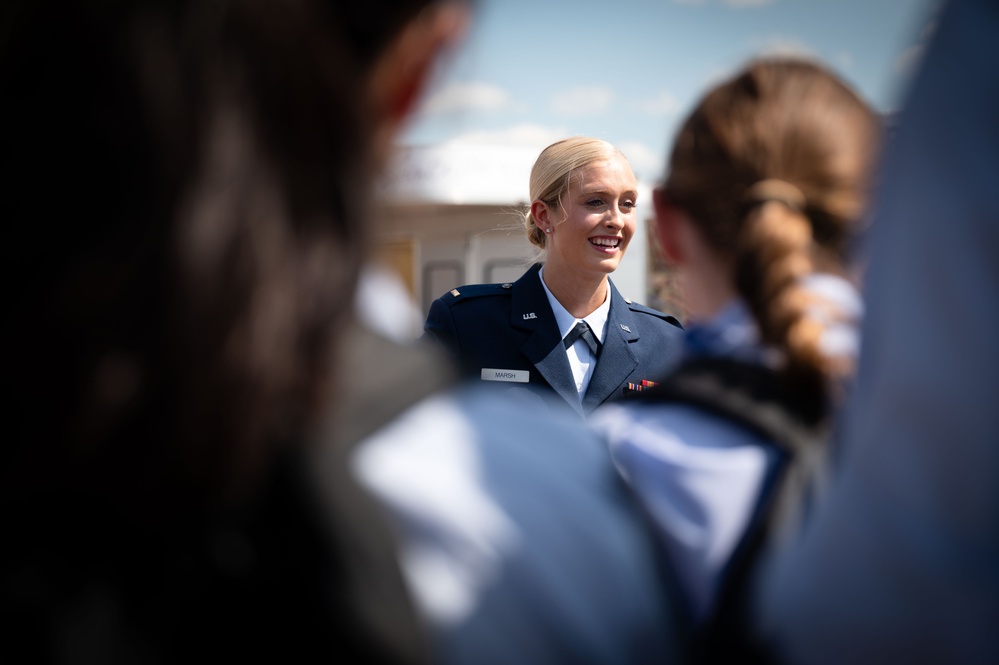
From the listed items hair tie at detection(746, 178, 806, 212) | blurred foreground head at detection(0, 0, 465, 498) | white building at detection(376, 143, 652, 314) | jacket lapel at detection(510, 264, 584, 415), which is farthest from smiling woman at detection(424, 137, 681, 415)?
white building at detection(376, 143, 652, 314)

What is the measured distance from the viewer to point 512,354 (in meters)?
3.18

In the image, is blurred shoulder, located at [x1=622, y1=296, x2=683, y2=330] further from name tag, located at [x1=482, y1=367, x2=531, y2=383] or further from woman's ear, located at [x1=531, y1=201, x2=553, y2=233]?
name tag, located at [x1=482, y1=367, x2=531, y2=383]

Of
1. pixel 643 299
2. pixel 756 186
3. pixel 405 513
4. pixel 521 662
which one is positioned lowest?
pixel 643 299

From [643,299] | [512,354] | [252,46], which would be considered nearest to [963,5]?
[252,46]

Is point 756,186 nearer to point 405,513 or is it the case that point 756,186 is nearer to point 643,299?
point 405,513

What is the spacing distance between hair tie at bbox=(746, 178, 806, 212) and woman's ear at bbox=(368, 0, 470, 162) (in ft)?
1.76

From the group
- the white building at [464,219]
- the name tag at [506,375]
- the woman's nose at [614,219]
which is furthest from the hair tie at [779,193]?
the white building at [464,219]

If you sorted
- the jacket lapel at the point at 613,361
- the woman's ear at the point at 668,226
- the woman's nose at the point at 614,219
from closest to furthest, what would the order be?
the woman's ear at the point at 668,226, the jacket lapel at the point at 613,361, the woman's nose at the point at 614,219

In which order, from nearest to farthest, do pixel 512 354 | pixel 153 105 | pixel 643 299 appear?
pixel 153 105, pixel 512 354, pixel 643 299

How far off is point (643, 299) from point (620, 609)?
7.60m

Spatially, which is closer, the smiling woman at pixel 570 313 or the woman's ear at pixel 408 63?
the woman's ear at pixel 408 63

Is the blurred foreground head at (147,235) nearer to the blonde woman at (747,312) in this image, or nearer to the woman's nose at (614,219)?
the blonde woman at (747,312)

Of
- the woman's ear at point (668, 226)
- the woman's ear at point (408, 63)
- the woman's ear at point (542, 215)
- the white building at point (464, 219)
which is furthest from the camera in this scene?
the white building at point (464, 219)

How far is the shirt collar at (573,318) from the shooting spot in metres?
3.20
